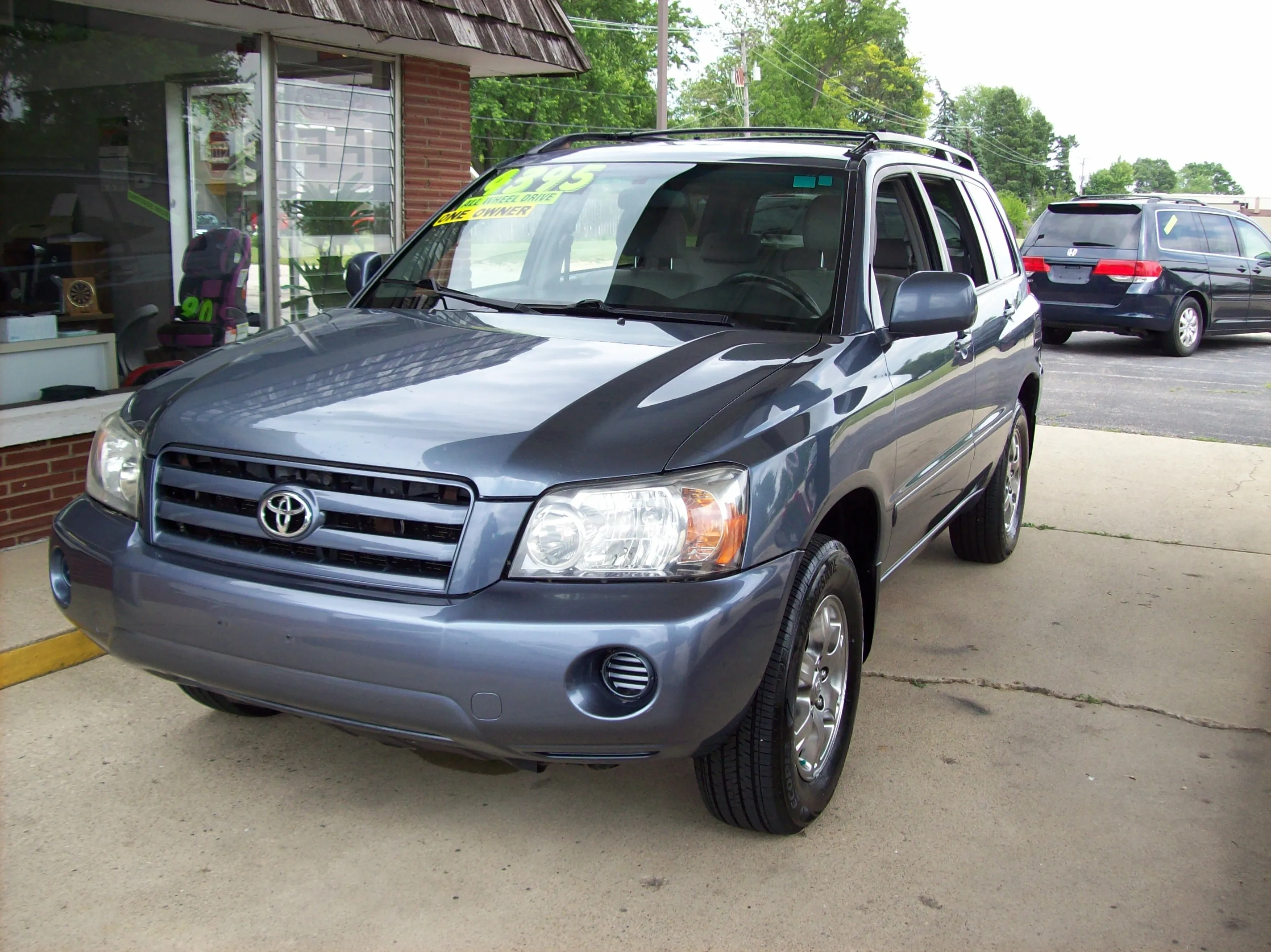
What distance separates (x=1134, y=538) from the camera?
6.52 m

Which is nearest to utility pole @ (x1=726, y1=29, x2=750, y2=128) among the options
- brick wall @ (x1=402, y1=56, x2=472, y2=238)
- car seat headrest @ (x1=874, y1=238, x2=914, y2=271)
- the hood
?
brick wall @ (x1=402, y1=56, x2=472, y2=238)

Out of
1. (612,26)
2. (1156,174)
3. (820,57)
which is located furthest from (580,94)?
(1156,174)

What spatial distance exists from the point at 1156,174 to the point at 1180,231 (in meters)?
161

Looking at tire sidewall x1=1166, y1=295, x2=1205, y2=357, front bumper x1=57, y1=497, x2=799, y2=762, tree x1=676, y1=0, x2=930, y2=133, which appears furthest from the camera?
tree x1=676, y1=0, x2=930, y2=133

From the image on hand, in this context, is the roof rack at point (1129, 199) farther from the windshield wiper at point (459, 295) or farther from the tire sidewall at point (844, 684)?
the tire sidewall at point (844, 684)

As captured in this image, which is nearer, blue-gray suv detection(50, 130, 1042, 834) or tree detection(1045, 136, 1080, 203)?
blue-gray suv detection(50, 130, 1042, 834)

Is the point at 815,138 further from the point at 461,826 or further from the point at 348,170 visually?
the point at 348,170

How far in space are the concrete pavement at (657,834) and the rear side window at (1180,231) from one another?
442 inches

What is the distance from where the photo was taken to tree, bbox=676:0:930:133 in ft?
224

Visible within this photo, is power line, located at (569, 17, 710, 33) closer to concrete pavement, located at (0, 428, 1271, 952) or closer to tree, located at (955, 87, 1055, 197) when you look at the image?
concrete pavement, located at (0, 428, 1271, 952)

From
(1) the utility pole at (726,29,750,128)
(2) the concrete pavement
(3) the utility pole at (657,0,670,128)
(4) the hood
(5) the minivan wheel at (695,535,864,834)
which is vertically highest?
(1) the utility pole at (726,29,750,128)

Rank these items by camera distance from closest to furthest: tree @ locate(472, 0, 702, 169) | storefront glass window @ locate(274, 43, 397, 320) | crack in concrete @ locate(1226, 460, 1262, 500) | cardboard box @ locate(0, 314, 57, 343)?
cardboard box @ locate(0, 314, 57, 343) < storefront glass window @ locate(274, 43, 397, 320) < crack in concrete @ locate(1226, 460, 1262, 500) < tree @ locate(472, 0, 702, 169)

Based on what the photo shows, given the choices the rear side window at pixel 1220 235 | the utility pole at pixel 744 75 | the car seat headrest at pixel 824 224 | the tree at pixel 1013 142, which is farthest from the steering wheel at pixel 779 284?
the tree at pixel 1013 142

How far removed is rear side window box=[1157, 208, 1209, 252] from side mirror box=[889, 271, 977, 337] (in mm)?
12134
